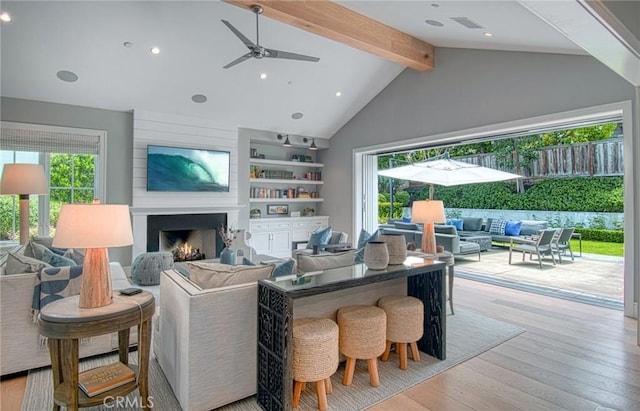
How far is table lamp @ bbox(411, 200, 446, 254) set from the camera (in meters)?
3.86

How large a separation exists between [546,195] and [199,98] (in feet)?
28.8

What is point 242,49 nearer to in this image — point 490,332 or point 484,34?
point 484,34

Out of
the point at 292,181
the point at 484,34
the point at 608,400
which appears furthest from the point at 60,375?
the point at 292,181

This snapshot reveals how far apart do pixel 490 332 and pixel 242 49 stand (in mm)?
4930

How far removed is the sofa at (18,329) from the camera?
2506 mm

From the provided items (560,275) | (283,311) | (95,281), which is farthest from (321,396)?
(560,275)

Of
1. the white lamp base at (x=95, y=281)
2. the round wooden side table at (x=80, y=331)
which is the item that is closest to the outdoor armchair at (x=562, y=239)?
the round wooden side table at (x=80, y=331)

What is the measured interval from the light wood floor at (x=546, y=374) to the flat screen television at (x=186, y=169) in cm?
390

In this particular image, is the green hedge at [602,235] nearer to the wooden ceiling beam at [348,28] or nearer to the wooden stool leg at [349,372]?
the wooden ceiling beam at [348,28]

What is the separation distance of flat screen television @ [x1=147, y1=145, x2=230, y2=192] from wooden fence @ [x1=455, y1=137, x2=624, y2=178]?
→ 619 cm

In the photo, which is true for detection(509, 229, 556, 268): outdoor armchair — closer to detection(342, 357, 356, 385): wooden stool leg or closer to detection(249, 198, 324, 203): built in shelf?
detection(249, 198, 324, 203): built in shelf

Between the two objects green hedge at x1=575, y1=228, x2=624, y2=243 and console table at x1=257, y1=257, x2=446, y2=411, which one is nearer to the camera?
console table at x1=257, y1=257, x2=446, y2=411

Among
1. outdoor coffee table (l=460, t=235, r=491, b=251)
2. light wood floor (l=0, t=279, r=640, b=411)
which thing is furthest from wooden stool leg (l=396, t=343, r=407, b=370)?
outdoor coffee table (l=460, t=235, r=491, b=251)

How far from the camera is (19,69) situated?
15.1 feet
